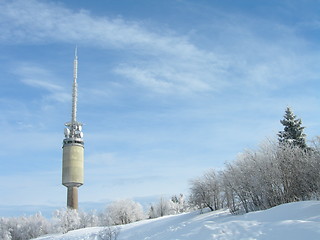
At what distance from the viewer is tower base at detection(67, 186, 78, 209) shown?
74750 millimetres

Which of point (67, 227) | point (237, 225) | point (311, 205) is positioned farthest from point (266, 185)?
point (67, 227)

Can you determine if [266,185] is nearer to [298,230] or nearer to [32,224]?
[298,230]

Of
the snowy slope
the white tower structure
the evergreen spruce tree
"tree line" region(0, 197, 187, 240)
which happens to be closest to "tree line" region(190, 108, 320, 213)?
the evergreen spruce tree

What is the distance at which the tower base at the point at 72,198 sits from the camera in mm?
74750

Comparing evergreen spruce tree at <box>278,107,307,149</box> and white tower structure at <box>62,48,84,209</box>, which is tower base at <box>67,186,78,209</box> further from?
evergreen spruce tree at <box>278,107,307,149</box>

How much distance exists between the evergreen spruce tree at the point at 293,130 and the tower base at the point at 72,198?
46.3 meters

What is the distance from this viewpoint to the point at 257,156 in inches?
1425

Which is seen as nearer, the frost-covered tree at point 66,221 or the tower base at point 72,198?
the frost-covered tree at point 66,221

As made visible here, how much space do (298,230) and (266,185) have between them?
16.5 metres

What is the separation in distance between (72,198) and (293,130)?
4776cm

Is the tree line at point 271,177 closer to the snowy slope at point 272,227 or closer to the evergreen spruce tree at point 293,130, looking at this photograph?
the evergreen spruce tree at point 293,130

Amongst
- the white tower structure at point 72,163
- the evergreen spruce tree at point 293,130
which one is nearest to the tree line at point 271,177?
the evergreen spruce tree at point 293,130

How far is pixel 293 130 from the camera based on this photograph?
42438 mm

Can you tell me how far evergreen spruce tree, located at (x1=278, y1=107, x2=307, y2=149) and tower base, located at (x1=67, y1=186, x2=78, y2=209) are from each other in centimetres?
4634
